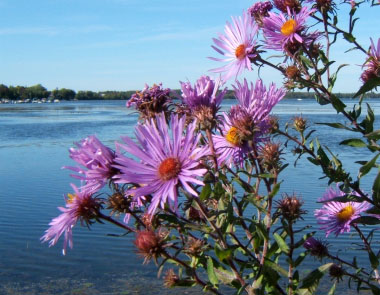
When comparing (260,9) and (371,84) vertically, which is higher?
(260,9)

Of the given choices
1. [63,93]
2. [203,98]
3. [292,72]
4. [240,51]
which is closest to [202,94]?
[203,98]

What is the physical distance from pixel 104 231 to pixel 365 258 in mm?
4054

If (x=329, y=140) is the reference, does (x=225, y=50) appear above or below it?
above

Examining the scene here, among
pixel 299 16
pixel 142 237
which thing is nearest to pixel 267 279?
pixel 142 237

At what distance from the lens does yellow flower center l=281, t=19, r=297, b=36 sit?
5.99 ft

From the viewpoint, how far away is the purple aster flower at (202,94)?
4.79 ft

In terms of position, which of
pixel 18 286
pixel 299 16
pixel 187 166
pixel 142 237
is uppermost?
pixel 299 16

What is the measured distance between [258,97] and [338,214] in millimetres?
823

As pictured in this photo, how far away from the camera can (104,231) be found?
8.90m

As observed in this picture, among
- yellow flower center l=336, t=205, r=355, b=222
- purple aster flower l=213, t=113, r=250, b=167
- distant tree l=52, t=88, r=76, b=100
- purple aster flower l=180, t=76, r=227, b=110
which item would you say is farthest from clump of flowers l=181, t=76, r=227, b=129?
distant tree l=52, t=88, r=76, b=100

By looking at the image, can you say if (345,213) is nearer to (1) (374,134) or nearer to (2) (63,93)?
(1) (374,134)

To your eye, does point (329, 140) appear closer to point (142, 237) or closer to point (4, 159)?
point (4, 159)

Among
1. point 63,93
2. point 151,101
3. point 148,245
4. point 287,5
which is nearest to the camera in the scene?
point 148,245

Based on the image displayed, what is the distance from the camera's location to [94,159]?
51.4 inches
